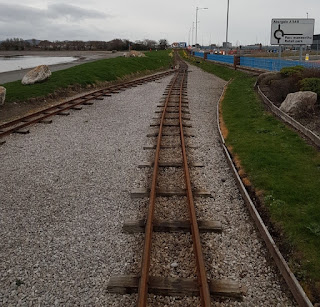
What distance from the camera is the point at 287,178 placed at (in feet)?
25.2

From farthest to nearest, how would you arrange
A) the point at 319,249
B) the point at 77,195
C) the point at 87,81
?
the point at 87,81 < the point at 77,195 < the point at 319,249

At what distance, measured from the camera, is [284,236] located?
555 cm

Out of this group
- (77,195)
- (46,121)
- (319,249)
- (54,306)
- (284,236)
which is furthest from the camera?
(46,121)

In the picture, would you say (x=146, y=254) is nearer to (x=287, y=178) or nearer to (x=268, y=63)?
(x=287, y=178)

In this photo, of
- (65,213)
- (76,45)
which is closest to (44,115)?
(65,213)

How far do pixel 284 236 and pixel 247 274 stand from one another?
47.1 inches

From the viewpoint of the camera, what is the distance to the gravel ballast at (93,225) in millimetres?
4484

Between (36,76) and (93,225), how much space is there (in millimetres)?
17619

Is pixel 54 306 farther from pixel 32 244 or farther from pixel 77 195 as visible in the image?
pixel 77 195

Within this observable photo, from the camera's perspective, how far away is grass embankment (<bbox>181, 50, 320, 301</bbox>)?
16.4ft

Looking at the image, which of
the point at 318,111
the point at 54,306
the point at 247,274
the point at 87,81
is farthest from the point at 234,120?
the point at 87,81

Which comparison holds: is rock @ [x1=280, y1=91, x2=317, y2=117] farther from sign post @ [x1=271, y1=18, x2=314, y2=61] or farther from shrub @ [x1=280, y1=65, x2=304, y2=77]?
sign post @ [x1=271, y1=18, x2=314, y2=61]

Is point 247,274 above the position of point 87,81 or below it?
below

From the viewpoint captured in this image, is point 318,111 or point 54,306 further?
point 318,111
